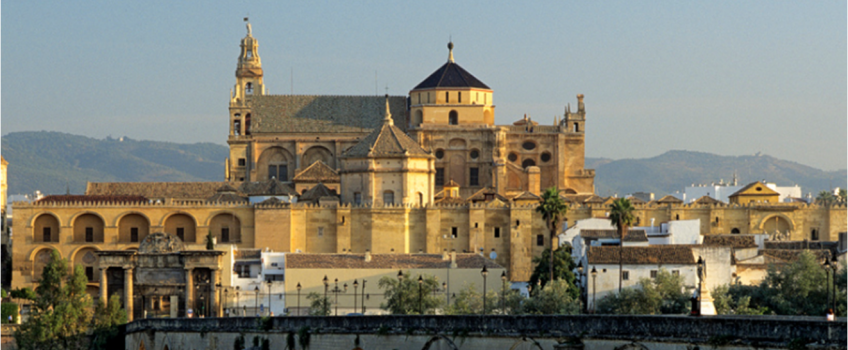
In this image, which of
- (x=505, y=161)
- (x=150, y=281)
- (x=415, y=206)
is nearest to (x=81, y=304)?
(x=150, y=281)

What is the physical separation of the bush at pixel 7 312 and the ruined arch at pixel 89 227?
15.7m

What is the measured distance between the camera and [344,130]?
109m

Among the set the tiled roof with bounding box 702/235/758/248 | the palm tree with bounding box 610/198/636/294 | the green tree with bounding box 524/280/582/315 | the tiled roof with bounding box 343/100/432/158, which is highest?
the tiled roof with bounding box 343/100/432/158

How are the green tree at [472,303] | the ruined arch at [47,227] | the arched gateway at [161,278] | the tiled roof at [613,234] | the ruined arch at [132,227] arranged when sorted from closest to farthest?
1. the green tree at [472,303]
2. the arched gateway at [161,278]
3. the tiled roof at [613,234]
4. the ruined arch at [47,227]
5. the ruined arch at [132,227]

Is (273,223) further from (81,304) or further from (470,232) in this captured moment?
(81,304)

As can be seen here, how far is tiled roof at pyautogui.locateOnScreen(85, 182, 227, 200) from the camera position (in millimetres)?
102625

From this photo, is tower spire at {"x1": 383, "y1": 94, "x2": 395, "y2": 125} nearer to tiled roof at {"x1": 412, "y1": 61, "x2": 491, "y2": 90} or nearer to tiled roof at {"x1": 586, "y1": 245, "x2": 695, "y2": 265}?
tiled roof at {"x1": 412, "y1": 61, "x2": 491, "y2": 90}

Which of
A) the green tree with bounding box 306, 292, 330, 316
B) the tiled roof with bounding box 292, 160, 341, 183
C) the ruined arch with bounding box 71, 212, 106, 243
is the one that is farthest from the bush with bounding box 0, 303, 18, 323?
the tiled roof with bounding box 292, 160, 341, 183

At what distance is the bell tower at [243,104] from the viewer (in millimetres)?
109938

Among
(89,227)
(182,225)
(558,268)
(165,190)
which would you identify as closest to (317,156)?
(165,190)

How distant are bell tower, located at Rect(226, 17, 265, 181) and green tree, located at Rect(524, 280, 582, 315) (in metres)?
47.9

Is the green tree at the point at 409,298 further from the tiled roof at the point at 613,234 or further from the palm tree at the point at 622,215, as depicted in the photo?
the palm tree at the point at 622,215

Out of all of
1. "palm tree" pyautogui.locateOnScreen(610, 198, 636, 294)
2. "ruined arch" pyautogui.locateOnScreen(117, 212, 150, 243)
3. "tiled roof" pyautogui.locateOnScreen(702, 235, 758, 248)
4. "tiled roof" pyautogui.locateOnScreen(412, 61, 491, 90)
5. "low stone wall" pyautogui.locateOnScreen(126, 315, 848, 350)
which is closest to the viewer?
"low stone wall" pyautogui.locateOnScreen(126, 315, 848, 350)

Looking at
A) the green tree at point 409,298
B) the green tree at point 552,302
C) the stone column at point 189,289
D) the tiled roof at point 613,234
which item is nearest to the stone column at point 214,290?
the stone column at point 189,289
